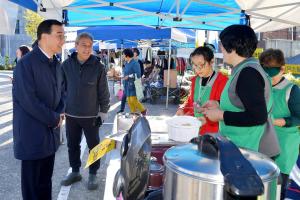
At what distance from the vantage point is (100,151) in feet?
5.83

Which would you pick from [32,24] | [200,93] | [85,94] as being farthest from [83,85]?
[32,24]

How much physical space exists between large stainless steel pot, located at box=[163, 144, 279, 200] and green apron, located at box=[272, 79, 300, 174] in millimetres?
1587

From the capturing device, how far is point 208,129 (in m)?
Answer: 2.67

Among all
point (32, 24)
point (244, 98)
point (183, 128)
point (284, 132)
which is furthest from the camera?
point (32, 24)

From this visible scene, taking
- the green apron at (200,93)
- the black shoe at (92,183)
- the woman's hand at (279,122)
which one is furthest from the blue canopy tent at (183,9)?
the black shoe at (92,183)

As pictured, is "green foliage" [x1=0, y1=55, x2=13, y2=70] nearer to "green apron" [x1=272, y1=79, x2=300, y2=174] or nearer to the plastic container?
the plastic container

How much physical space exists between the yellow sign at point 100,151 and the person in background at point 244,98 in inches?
22.5

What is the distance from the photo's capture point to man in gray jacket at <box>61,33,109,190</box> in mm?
3668

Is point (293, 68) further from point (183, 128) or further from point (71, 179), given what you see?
point (183, 128)

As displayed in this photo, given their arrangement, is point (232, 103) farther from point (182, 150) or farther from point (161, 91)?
point (161, 91)

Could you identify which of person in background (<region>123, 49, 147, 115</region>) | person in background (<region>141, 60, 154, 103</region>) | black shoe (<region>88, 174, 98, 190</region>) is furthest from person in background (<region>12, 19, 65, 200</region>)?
person in background (<region>141, 60, 154, 103</region>)

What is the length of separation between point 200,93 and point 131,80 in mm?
5790

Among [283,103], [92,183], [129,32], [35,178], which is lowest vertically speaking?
[92,183]

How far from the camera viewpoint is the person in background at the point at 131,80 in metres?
8.42
